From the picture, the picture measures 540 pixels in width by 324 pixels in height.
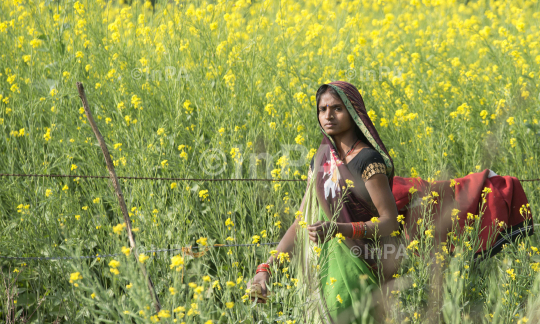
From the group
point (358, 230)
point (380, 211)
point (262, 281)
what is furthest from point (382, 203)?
point (262, 281)

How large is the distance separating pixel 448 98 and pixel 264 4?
151 centimetres

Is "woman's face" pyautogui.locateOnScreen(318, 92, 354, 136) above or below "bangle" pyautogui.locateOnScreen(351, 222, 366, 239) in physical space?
above

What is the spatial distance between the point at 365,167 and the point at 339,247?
0.30 metres

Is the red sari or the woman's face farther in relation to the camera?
the red sari

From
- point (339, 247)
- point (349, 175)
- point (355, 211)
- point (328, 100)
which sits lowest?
point (339, 247)

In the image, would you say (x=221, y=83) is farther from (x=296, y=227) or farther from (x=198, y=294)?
(x=198, y=294)

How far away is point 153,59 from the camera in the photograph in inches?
119

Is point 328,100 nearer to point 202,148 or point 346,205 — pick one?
point 346,205

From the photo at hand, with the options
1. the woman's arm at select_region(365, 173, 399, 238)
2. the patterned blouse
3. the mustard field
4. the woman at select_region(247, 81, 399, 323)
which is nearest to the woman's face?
the woman at select_region(247, 81, 399, 323)

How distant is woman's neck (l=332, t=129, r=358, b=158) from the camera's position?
1.75m

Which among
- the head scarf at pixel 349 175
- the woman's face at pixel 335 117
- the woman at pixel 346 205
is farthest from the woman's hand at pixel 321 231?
the woman's face at pixel 335 117

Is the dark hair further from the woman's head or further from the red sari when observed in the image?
the red sari

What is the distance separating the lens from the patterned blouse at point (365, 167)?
1617mm

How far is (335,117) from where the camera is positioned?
1728mm
